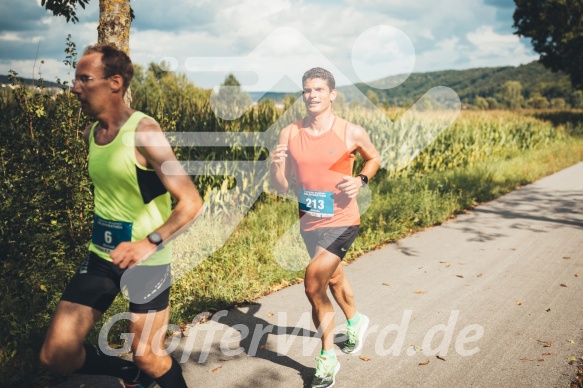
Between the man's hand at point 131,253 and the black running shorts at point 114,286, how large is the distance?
0.19m

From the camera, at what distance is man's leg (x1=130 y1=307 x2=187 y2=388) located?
2500 mm

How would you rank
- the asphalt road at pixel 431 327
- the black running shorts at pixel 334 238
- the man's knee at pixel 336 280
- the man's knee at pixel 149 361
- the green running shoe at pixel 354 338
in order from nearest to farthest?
1. the man's knee at pixel 149 361
2. the black running shorts at pixel 334 238
3. the asphalt road at pixel 431 327
4. the man's knee at pixel 336 280
5. the green running shoe at pixel 354 338

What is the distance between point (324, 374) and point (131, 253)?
1778 millimetres

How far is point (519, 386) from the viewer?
11.2 feet

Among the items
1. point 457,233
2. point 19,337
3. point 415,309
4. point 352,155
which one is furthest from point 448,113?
point 19,337

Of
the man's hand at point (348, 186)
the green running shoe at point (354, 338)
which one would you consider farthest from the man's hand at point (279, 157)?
the green running shoe at point (354, 338)

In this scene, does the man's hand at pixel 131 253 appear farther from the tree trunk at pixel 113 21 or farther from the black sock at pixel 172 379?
the tree trunk at pixel 113 21

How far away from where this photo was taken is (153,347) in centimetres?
253

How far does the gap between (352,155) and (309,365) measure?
1.70 metres

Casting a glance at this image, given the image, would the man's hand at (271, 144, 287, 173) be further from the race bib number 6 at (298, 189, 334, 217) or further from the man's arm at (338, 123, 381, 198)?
the man's arm at (338, 123, 381, 198)

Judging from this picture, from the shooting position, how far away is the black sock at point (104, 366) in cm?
264

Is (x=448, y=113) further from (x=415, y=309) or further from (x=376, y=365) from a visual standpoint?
(x=376, y=365)

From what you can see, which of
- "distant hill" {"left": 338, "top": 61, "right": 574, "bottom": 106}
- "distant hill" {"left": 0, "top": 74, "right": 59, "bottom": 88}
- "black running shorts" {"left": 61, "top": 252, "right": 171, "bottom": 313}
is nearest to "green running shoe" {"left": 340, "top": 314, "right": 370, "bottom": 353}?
"black running shorts" {"left": 61, "top": 252, "right": 171, "bottom": 313}

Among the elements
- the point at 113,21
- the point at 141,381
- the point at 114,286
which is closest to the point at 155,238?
the point at 114,286
